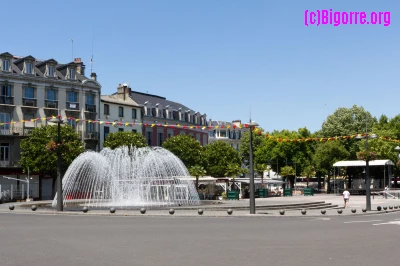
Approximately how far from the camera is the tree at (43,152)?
2255 inches

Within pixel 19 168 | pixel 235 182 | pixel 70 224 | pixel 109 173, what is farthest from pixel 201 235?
pixel 19 168

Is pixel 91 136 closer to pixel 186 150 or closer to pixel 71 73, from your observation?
pixel 71 73

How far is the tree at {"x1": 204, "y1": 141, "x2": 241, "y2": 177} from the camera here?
79875mm

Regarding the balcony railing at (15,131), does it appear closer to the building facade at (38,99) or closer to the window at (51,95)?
the building facade at (38,99)

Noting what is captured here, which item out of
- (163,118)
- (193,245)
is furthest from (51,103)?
(193,245)

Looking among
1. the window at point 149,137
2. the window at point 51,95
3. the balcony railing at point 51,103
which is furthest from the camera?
the window at point 149,137

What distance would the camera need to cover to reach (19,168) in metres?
61.9

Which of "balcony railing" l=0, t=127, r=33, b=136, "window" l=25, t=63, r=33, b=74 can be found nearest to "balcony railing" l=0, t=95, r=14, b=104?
"balcony railing" l=0, t=127, r=33, b=136

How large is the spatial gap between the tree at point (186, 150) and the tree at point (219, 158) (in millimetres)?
4557

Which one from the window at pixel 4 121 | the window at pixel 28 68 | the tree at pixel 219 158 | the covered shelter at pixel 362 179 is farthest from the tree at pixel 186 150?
the window at pixel 4 121

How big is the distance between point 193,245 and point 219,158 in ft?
214

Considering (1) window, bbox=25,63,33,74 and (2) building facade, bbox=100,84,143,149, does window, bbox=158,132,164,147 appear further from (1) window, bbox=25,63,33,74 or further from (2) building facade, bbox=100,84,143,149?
(1) window, bbox=25,63,33,74

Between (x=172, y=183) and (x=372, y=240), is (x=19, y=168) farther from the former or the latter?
(x=372, y=240)

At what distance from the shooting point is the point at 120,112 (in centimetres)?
7656
